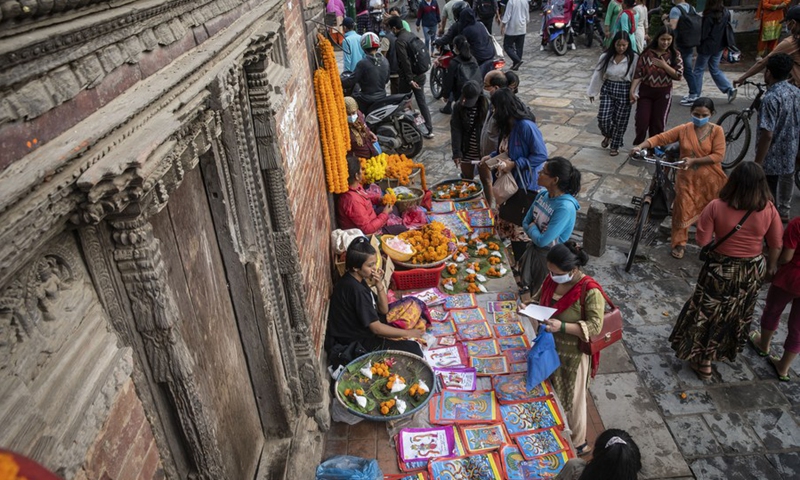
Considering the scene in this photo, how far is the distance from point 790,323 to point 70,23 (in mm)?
5458

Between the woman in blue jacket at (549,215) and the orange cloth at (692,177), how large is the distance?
215 cm

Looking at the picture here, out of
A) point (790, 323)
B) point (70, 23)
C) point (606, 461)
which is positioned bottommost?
point (790, 323)

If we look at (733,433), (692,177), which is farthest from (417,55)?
(733,433)

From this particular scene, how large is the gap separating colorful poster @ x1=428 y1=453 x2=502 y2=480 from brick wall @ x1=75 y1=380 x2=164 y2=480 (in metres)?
2.49

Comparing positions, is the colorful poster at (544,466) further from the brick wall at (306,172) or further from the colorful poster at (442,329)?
the brick wall at (306,172)

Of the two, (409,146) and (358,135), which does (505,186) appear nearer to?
(358,135)

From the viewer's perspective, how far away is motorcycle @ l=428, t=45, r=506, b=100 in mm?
10716

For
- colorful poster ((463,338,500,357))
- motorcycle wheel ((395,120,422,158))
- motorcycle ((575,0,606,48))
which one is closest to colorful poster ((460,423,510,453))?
colorful poster ((463,338,500,357))

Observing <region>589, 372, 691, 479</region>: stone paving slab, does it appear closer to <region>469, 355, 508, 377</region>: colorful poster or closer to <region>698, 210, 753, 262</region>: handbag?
<region>469, 355, 508, 377</region>: colorful poster

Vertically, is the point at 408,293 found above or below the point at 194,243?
below

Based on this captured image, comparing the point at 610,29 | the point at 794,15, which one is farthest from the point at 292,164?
the point at 610,29

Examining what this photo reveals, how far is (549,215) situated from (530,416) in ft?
5.71

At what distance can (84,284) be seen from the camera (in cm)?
166

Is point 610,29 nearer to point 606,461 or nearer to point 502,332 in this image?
point 502,332
